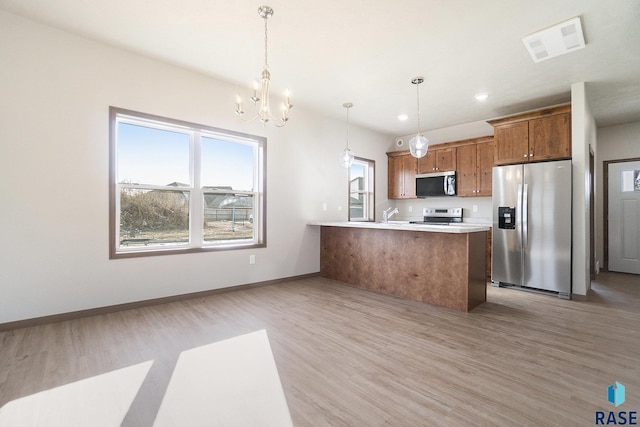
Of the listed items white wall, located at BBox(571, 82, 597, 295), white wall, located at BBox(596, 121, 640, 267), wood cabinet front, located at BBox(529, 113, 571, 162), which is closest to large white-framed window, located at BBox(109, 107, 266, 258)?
wood cabinet front, located at BBox(529, 113, 571, 162)

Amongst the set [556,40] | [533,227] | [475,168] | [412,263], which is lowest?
[412,263]

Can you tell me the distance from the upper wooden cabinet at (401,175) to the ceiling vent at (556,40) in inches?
125

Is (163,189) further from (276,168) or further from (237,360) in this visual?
(237,360)

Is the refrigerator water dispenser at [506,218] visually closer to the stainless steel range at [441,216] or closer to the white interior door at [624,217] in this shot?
the stainless steel range at [441,216]

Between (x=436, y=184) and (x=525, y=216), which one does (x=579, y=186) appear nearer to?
(x=525, y=216)

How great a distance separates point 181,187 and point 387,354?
10.0 feet

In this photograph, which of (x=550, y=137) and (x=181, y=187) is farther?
(x=550, y=137)

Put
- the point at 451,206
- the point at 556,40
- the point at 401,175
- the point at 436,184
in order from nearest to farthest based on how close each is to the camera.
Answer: the point at 556,40 → the point at 436,184 → the point at 451,206 → the point at 401,175

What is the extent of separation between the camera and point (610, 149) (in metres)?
5.68

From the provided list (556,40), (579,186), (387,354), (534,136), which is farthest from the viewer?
(534,136)

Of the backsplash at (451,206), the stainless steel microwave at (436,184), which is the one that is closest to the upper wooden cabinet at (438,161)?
the stainless steel microwave at (436,184)

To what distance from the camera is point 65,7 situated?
258cm

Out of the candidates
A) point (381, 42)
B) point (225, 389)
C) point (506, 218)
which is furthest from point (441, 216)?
point (225, 389)

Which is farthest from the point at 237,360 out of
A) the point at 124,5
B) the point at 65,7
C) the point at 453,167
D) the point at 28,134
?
the point at 453,167
